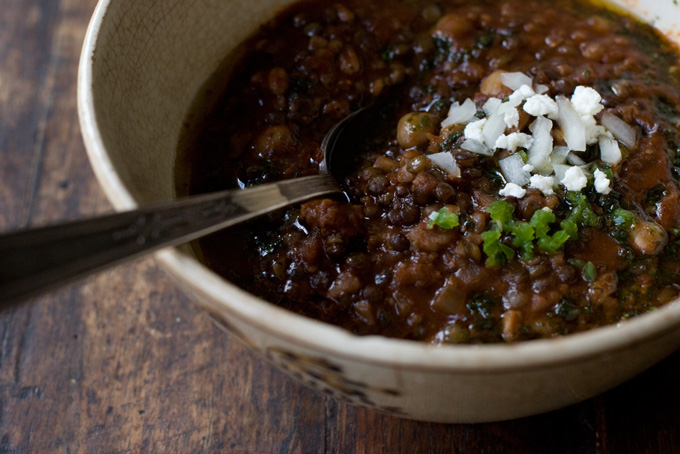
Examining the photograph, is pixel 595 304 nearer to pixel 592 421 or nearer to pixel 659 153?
pixel 592 421

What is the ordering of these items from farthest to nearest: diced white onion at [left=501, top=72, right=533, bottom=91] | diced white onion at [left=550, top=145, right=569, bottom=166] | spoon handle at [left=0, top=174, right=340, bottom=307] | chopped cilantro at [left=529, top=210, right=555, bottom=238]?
diced white onion at [left=501, top=72, right=533, bottom=91] < diced white onion at [left=550, top=145, right=569, bottom=166] < chopped cilantro at [left=529, top=210, right=555, bottom=238] < spoon handle at [left=0, top=174, right=340, bottom=307]

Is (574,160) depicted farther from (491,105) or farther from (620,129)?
(491,105)

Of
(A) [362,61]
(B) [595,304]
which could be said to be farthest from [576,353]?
(A) [362,61]

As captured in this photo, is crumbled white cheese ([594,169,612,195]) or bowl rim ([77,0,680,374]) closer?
bowl rim ([77,0,680,374])

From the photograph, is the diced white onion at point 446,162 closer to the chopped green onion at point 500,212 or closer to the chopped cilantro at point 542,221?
the chopped green onion at point 500,212

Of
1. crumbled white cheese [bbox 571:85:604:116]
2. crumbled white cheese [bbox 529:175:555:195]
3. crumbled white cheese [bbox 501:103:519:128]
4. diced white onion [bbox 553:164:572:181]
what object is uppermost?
crumbled white cheese [bbox 571:85:604:116]

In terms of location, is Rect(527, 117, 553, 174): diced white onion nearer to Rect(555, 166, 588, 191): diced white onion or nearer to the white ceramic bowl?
Rect(555, 166, 588, 191): diced white onion

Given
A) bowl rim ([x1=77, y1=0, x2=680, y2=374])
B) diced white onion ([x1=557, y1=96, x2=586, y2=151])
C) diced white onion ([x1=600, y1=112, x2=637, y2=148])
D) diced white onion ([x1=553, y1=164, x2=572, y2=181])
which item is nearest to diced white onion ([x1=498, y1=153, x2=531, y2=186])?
diced white onion ([x1=553, y1=164, x2=572, y2=181])
